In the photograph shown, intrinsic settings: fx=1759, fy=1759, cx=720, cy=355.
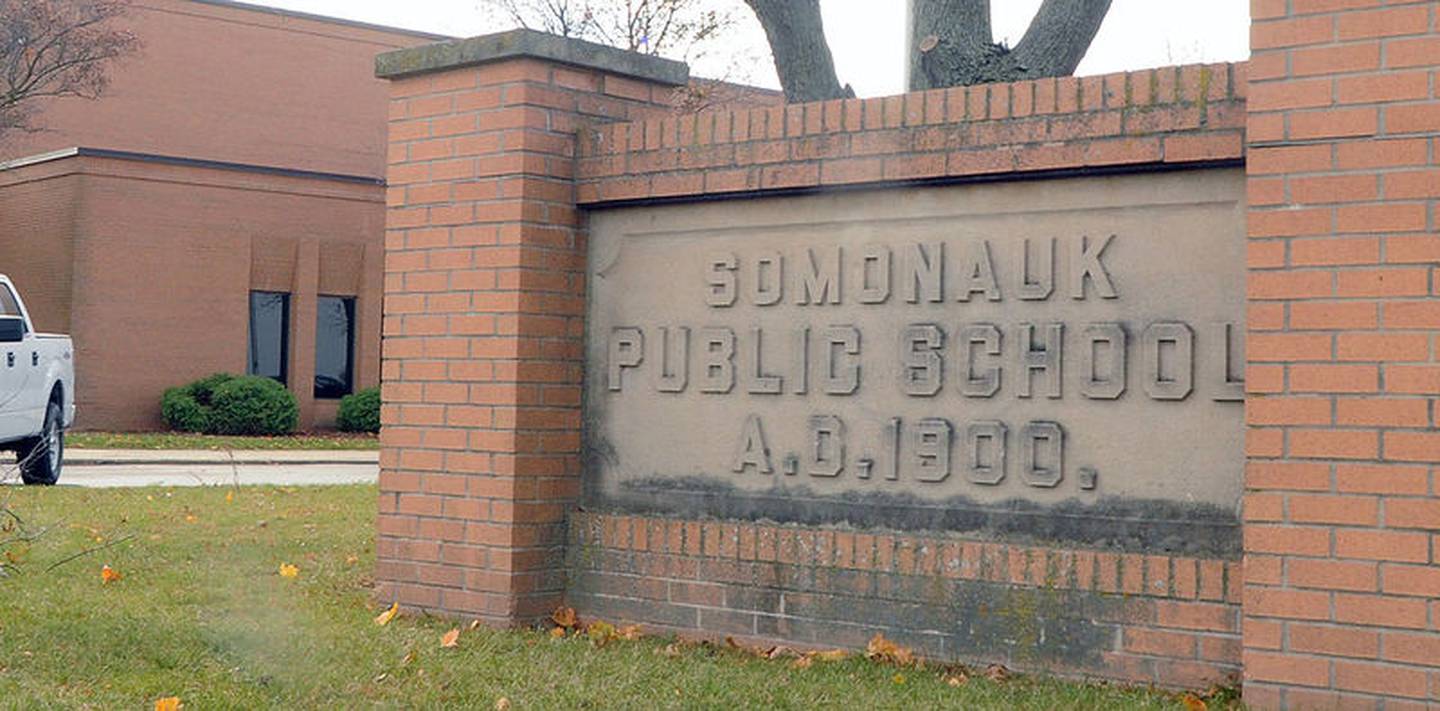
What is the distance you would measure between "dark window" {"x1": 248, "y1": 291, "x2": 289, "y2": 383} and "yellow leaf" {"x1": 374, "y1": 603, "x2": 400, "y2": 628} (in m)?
26.1

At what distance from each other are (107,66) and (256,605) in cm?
3200

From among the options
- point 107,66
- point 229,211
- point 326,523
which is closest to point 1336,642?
point 326,523

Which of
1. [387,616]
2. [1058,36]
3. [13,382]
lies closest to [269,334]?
[13,382]

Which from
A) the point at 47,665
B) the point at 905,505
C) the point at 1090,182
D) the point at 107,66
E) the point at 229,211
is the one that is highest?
the point at 107,66

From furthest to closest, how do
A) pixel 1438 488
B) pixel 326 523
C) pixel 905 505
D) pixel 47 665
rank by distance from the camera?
pixel 326 523, pixel 905 505, pixel 47 665, pixel 1438 488

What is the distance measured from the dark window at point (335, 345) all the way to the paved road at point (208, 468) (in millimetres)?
6263

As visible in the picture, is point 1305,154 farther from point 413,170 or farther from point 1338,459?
point 413,170

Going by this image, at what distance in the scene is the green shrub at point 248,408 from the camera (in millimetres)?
30188

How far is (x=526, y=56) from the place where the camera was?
23.9ft

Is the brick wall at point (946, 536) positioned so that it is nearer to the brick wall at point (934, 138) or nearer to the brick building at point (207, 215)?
the brick wall at point (934, 138)

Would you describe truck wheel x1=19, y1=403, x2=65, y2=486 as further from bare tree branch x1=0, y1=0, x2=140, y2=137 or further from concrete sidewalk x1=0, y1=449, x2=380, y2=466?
bare tree branch x1=0, y1=0, x2=140, y2=137

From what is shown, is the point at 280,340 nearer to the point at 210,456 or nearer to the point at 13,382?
the point at 210,456

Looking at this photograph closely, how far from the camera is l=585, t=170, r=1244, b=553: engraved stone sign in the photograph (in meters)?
5.85

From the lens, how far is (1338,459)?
5266 millimetres
